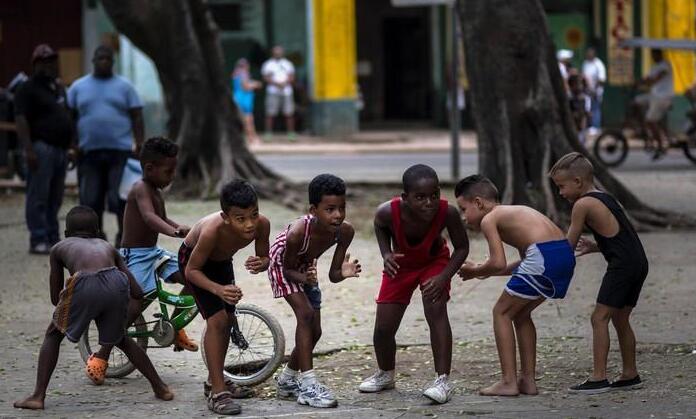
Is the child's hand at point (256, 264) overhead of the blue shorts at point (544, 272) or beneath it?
overhead

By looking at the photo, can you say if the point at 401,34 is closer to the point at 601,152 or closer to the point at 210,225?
the point at 601,152

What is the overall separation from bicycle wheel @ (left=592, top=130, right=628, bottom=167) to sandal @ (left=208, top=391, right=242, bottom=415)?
51.6 feet

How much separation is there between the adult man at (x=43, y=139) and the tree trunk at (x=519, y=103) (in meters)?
3.93

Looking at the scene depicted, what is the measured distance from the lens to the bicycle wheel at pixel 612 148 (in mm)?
22344

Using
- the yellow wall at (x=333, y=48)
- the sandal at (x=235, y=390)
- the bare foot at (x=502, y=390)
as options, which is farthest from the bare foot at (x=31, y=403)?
the yellow wall at (x=333, y=48)

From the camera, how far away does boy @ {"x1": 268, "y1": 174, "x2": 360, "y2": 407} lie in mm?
7273

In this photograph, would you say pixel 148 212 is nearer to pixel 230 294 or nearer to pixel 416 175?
pixel 230 294

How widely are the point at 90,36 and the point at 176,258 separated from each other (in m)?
23.5

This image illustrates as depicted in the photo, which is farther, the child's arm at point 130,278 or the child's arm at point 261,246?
the child's arm at point 130,278

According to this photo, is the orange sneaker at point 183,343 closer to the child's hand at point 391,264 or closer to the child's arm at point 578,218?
the child's hand at point 391,264

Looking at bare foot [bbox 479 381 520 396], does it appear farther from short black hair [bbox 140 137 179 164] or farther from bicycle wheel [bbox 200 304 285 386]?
short black hair [bbox 140 137 179 164]

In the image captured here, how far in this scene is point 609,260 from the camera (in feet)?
24.9

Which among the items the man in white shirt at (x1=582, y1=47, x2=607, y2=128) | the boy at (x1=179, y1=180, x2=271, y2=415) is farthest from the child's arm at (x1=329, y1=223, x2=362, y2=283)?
the man in white shirt at (x1=582, y1=47, x2=607, y2=128)

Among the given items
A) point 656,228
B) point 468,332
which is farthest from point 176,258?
point 656,228
